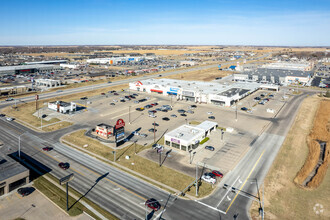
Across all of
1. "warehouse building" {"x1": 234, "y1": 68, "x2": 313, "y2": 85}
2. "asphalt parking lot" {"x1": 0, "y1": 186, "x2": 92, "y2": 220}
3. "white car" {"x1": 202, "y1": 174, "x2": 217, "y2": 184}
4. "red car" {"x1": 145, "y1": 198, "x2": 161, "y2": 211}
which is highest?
"warehouse building" {"x1": 234, "y1": 68, "x2": 313, "y2": 85}

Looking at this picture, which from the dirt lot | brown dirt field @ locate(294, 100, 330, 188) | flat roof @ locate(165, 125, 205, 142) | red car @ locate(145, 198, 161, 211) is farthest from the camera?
flat roof @ locate(165, 125, 205, 142)

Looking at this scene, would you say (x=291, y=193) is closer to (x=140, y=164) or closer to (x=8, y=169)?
(x=140, y=164)

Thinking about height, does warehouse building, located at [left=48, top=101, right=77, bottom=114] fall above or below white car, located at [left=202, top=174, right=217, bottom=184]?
above

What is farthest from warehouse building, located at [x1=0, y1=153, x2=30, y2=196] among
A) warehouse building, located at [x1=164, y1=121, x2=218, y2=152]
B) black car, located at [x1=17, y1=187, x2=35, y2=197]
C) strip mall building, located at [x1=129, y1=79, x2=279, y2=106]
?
strip mall building, located at [x1=129, y1=79, x2=279, y2=106]

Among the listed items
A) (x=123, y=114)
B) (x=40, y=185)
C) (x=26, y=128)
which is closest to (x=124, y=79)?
(x=123, y=114)

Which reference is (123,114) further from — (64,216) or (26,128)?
(64,216)

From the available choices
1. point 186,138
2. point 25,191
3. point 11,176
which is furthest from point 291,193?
point 11,176

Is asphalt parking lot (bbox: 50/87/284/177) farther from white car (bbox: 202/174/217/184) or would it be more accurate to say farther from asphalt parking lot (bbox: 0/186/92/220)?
asphalt parking lot (bbox: 0/186/92/220)

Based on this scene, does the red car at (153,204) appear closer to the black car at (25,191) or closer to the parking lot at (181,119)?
the parking lot at (181,119)

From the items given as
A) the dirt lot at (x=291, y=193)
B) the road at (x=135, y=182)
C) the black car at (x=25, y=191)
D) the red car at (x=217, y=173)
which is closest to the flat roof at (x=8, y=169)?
the black car at (x=25, y=191)
